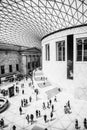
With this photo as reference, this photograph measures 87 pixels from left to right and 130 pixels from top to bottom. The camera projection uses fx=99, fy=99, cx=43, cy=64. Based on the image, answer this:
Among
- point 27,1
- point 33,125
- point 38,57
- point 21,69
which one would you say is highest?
point 27,1

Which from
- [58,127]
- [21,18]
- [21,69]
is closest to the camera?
[58,127]

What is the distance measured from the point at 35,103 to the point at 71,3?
1652cm

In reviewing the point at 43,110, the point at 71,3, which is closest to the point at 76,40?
the point at 71,3

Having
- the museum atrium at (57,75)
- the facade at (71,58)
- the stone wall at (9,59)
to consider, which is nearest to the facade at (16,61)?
the stone wall at (9,59)

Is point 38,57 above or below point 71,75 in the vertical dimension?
above

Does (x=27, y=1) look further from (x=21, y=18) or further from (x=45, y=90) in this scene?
(x=45, y=90)

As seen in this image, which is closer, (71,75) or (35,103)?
(35,103)

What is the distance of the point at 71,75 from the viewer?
57.1 ft

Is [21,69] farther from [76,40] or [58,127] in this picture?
[58,127]

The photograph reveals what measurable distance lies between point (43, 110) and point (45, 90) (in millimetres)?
5837

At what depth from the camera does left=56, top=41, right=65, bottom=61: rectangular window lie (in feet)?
63.3

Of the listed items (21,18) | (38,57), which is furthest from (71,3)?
(38,57)

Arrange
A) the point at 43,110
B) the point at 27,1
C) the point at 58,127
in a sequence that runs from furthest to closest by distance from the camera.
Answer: the point at 27,1, the point at 43,110, the point at 58,127

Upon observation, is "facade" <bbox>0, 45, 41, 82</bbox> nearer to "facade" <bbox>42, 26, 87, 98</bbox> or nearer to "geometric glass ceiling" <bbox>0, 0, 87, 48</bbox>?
"geometric glass ceiling" <bbox>0, 0, 87, 48</bbox>
